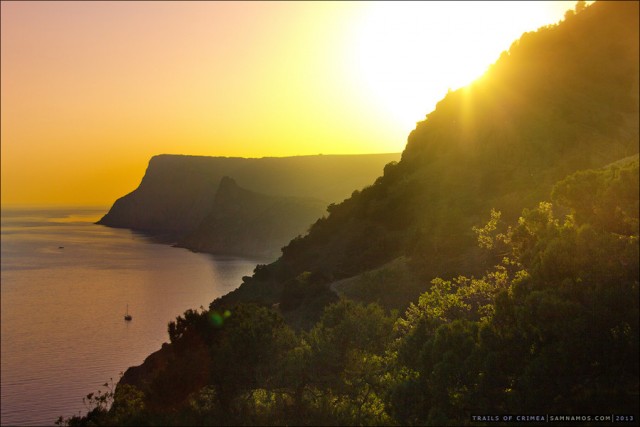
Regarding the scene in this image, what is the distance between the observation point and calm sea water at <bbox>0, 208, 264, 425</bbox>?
61.0m

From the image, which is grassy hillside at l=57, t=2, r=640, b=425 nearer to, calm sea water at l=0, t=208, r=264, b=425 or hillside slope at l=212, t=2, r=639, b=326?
hillside slope at l=212, t=2, r=639, b=326

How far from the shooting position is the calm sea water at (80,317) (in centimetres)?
6097

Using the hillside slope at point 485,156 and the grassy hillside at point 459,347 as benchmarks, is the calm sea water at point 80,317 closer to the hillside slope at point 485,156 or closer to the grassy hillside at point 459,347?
the grassy hillside at point 459,347

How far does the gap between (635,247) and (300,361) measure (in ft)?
45.7

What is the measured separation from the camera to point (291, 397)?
26.3 m

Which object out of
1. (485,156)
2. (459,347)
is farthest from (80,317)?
(459,347)

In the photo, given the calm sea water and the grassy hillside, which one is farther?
the calm sea water

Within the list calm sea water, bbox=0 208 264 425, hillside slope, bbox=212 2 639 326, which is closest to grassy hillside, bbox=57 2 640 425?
hillside slope, bbox=212 2 639 326

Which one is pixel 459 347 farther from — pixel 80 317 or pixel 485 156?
pixel 80 317

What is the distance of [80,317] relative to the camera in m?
98.7

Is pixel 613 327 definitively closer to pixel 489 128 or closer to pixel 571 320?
pixel 571 320

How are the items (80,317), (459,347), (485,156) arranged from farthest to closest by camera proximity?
(80,317), (485,156), (459,347)

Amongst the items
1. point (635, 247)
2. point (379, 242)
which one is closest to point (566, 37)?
point (379, 242)

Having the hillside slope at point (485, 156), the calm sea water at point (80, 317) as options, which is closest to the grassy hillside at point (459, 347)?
the hillside slope at point (485, 156)
